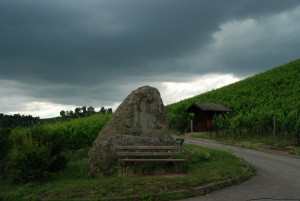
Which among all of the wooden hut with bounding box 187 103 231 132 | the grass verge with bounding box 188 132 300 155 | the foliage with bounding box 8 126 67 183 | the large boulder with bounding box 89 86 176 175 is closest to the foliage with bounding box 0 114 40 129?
the large boulder with bounding box 89 86 176 175

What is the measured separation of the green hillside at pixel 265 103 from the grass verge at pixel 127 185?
13279mm

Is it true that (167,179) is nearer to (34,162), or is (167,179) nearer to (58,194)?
(58,194)

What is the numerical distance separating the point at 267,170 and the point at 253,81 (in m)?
47.0

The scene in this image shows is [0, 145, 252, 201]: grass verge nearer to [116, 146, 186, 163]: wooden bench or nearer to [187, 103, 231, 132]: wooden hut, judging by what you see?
[116, 146, 186, 163]: wooden bench

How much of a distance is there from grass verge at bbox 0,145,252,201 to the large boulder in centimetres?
83

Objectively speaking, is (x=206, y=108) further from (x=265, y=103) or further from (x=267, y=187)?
(x=267, y=187)

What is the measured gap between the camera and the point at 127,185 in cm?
1098

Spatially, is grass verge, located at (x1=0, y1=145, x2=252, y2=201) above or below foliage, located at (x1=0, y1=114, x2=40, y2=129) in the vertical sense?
below

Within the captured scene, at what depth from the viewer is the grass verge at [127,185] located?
10.5 metres

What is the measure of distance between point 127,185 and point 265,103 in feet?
111

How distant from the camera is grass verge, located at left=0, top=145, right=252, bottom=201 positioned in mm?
10508

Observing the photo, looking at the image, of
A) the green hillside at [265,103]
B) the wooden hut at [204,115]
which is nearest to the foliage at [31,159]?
the green hillside at [265,103]

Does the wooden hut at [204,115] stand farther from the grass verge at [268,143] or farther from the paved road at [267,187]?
the paved road at [267,187]

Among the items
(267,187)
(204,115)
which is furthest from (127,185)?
(204,115)
